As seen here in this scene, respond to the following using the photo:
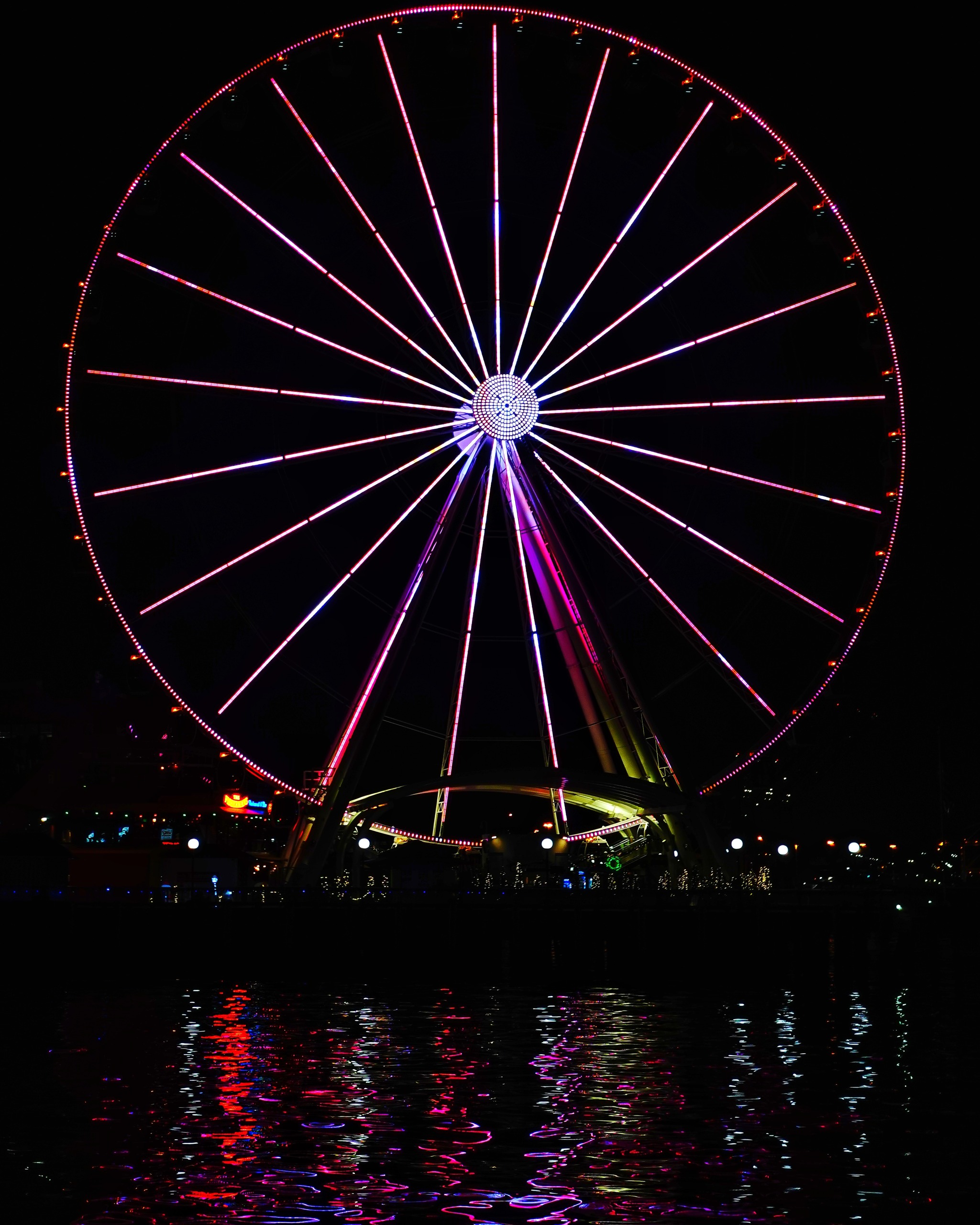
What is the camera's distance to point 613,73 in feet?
130

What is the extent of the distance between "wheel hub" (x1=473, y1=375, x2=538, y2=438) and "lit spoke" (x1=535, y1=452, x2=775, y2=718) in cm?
145

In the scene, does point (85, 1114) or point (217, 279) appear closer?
point (85, 1114)

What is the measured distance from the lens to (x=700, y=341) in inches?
1542

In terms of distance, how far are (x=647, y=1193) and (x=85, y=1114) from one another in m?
7.78

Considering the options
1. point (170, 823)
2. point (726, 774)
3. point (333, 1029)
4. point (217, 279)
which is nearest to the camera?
point (333, 1029)

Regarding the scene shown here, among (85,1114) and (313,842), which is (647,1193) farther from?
(313,842)

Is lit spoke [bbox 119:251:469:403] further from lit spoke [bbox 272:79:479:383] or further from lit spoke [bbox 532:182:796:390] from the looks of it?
lit spoke [bbox 532:182:796:390]

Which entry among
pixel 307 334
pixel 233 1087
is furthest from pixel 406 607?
pixel 233 1087

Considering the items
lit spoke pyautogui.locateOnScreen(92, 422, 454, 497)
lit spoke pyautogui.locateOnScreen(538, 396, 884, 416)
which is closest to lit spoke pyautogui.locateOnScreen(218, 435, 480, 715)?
lit spoke pyautogui.locateOnScreen(92, 422, 454, 497)

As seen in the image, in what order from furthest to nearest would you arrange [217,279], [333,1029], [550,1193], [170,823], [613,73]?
[170,823] → [613,73] → [217,279] → [333,1029] → [550,1193]

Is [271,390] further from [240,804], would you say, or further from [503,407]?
[240,804]

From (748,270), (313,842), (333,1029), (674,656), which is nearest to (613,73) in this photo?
(748,270)

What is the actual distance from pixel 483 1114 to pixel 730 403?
23.9m

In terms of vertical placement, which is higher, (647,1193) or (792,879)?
(792,879)
